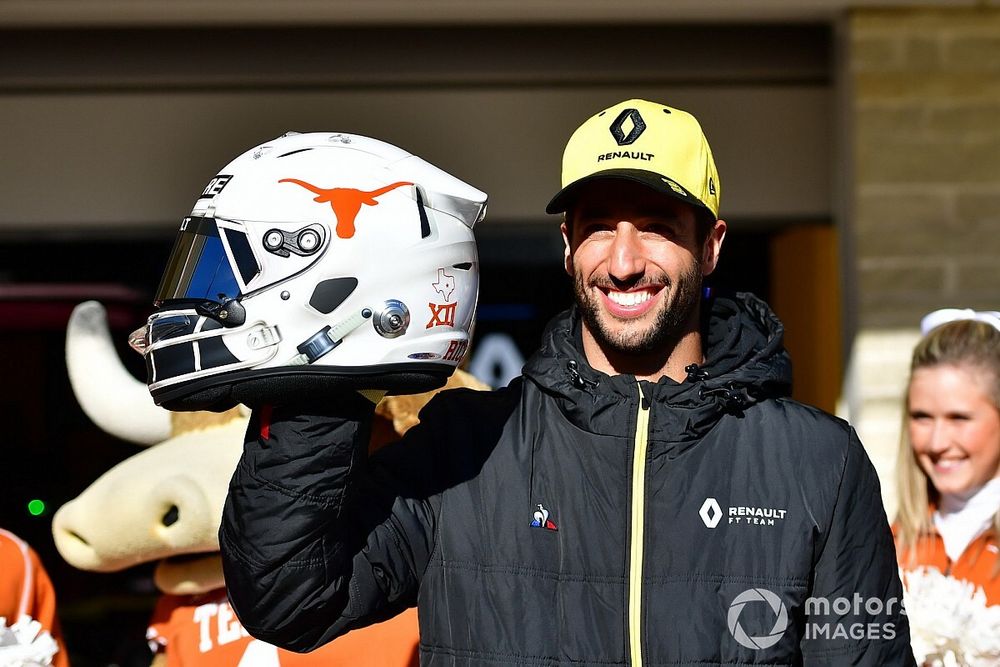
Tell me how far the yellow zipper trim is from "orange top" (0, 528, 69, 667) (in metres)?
1.56

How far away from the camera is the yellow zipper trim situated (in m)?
1.96

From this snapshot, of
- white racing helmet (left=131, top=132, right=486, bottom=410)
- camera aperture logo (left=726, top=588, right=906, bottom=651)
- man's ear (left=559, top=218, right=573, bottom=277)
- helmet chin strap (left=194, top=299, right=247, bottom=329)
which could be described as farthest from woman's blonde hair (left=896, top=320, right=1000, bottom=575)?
helmet chin strap (left=194, top=299, right=247, bottom=329)

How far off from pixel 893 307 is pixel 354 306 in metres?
2.87

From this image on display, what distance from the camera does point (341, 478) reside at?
1.79 m

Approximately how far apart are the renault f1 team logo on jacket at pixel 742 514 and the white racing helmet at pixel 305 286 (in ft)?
1.63

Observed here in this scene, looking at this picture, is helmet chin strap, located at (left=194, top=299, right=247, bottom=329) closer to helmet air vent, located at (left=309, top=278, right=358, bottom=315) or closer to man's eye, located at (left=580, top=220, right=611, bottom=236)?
helmet air vent, located at (left=309, top=278, right=358, bottom=315)

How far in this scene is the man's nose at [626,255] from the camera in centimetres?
214

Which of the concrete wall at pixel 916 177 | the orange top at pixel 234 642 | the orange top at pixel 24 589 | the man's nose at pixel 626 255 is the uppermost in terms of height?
the concrete wall at pixel 916 177

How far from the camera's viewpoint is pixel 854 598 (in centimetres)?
200

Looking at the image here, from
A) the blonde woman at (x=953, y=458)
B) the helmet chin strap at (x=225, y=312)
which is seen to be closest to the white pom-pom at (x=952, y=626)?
the blonde woman at (x=953, y=458)

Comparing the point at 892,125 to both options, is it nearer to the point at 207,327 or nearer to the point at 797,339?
the point at 797,339

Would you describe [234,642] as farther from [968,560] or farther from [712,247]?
[968,560]

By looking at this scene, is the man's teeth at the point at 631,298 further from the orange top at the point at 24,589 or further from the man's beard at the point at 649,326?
the orange top at the point at 24,589

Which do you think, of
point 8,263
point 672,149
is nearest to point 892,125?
point 672,149
